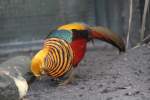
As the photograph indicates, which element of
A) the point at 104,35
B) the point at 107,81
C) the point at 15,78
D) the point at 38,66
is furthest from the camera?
the point at 104,35

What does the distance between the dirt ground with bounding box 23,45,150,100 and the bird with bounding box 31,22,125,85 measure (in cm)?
16

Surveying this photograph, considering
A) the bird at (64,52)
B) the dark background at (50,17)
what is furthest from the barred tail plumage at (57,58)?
the dark background at (50,17)

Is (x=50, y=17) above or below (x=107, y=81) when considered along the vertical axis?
above

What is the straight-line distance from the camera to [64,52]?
4664 millimetres

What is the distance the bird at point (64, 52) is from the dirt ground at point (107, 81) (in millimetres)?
160

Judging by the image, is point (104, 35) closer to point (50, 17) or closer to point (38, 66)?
point (38, 66)

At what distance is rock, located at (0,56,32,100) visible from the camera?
150 inches

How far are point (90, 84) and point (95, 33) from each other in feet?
1.66

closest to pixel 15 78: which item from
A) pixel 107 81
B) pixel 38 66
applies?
pixel 38 66

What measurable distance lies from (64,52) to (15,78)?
0.68 m

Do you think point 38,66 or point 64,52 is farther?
point 64,52

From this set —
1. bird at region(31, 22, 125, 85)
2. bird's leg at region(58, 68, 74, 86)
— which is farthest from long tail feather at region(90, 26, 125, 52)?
bird's leg at region(58, 68, 74, 86)

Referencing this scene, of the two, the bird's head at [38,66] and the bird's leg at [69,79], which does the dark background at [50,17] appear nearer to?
the bird's leg at [69,79]

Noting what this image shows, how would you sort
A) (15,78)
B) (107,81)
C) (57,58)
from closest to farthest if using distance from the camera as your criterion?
(15,78) → (57,58) → (107,81)
